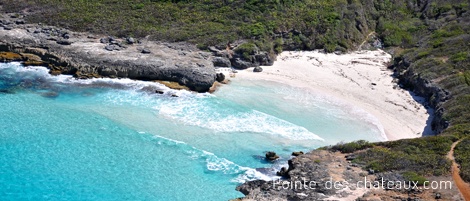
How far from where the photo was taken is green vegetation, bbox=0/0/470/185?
55438 mm

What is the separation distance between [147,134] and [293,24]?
26.6m

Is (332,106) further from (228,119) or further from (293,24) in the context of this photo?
(293,24)

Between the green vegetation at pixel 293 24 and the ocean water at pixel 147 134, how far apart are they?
29.2 feet

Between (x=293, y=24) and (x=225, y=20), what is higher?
(x=225, y=20)

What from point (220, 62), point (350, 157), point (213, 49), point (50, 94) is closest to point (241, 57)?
point (220, 62)

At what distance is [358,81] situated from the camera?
54062mm

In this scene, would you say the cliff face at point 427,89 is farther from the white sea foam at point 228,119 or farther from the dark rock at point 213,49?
the dark rock at point 213,49

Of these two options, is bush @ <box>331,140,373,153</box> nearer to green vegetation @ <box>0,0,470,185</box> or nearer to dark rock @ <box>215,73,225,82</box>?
green vegetation @ <box>0,0,470,185</box>

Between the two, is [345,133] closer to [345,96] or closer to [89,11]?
[345,96]

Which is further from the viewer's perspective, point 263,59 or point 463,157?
point 263,59

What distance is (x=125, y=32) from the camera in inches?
2245

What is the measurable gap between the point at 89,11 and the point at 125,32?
6757 millimetres

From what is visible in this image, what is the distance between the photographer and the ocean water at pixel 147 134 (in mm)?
34250

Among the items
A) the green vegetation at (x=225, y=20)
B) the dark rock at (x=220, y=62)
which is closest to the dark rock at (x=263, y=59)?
the green vegetation at (x=225, y=20)
